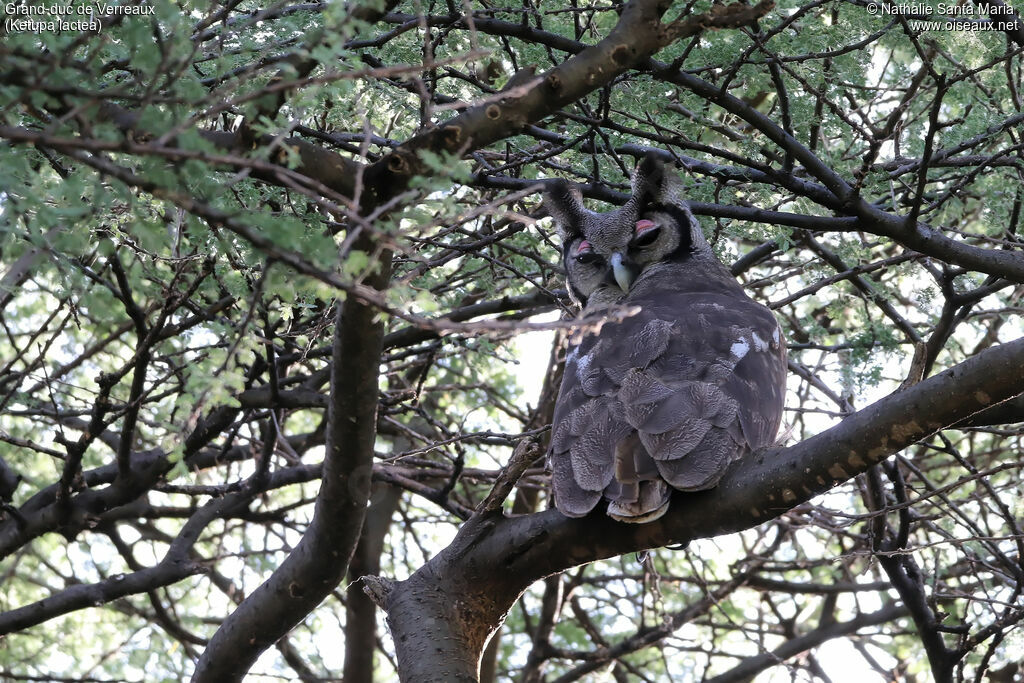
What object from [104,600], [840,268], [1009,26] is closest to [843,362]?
[840,268]

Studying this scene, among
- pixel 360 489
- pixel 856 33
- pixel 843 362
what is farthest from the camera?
pixel 843 362

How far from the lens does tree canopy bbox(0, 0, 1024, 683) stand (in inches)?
104

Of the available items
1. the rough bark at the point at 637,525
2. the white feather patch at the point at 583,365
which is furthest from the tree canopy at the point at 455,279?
the white feather patch at the point at 583,365

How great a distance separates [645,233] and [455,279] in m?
1.22

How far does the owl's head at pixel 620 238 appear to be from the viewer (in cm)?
578

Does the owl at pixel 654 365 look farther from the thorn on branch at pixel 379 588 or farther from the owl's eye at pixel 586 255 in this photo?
the thorn on branch at pixel 379 588

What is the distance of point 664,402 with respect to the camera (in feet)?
13.8

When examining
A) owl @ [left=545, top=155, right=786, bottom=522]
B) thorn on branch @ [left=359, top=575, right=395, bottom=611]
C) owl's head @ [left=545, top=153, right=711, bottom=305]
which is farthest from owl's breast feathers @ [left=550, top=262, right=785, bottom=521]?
thorn on branch @ [left=359, top=575, right=395, bottom=611]

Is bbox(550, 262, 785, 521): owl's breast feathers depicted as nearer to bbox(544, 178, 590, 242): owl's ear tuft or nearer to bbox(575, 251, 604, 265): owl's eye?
bbox(575, 251, 604, 265): owl's eye

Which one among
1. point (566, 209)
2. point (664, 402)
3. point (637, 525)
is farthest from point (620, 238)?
point (637, 525)

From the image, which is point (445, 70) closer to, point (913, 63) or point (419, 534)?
point (913, 63)

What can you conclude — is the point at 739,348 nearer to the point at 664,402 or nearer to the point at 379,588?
the point at 664,402

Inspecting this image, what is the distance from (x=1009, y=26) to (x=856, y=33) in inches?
34.9

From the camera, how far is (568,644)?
9.31 meters
